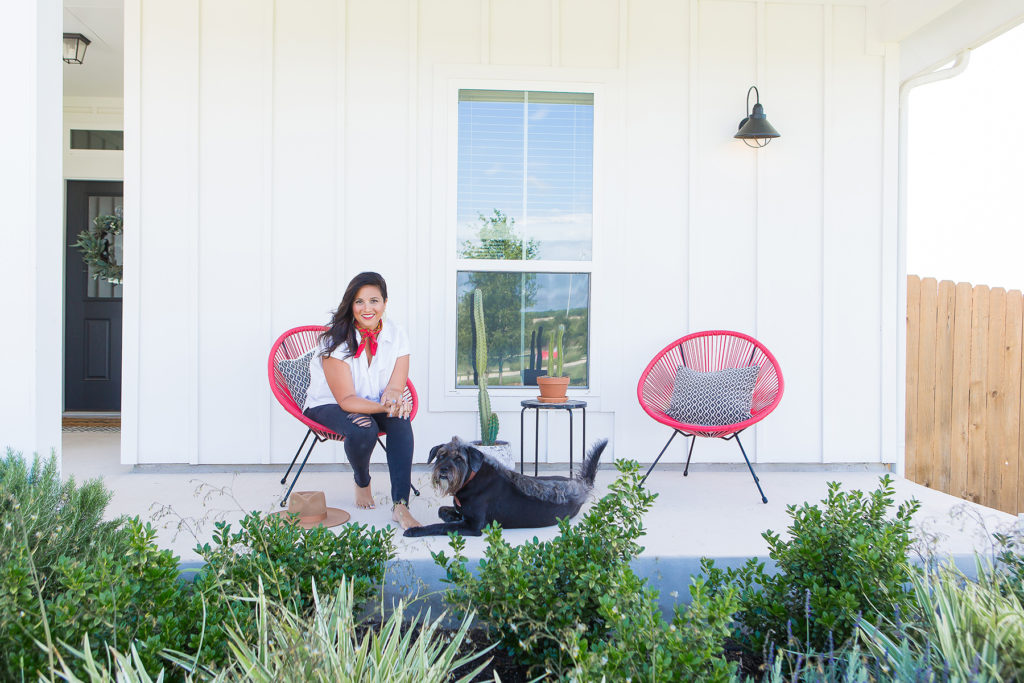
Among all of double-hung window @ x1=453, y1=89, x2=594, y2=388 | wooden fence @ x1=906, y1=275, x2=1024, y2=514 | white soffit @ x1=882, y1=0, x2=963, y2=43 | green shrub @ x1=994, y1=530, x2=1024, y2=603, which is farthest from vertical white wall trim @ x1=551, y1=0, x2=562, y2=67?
green shrub @ x1=994, y1=530, x2=1024, y2=603

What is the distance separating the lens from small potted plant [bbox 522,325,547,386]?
4.25 meters

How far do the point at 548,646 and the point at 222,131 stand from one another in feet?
11.3

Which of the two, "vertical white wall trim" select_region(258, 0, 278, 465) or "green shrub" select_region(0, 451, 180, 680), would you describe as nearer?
"green shrub" select_region(0, 451, 180, 680)

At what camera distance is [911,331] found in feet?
14.9

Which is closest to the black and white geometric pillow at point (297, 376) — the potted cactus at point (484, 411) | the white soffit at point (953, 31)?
the potted cactus at point (484, 411)

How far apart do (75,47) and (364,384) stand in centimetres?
348

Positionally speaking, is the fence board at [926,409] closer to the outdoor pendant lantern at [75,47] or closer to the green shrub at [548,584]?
the green shrub at [548,584]

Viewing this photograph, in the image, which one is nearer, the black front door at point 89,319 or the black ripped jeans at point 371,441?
the black ripped jeans at point 371,441

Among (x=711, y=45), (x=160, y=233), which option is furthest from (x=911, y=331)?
(x=160, y=233)

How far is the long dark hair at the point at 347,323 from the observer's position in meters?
3.21

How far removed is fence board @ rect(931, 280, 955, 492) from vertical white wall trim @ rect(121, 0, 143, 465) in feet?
15.7

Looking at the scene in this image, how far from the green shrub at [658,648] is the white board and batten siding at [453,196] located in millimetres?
2839

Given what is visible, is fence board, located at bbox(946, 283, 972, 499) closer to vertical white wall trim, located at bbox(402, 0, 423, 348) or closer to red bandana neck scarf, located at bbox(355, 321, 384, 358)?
vertical white wall trim, located at bbox(402, 0, 423, 348)

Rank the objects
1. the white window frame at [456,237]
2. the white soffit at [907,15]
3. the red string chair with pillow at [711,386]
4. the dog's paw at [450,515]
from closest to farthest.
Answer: the dog's paw at [450,515]
the red string chair with pillow at [711,386]
the white soffit at [907,15]
the white window frame at [456,237]
